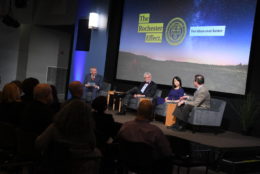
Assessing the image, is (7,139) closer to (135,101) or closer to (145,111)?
(145,111)

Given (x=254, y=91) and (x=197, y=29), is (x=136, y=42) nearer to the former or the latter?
(x=197, y=29)

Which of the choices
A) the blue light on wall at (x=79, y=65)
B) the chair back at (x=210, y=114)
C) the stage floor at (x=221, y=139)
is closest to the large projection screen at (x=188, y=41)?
the chair back at (x=210, y=114)

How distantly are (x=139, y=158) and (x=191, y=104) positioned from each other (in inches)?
150

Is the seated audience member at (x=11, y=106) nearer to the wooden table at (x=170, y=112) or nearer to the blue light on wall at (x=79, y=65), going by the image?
the wooden table at (x=170, y=112)

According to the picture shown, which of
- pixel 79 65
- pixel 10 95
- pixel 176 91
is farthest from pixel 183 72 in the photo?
pixel 10 95

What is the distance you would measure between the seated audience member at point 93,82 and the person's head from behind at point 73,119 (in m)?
6.34

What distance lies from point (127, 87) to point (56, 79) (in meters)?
5.00

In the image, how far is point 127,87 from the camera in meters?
9.83

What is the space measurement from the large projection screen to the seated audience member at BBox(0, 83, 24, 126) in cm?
464

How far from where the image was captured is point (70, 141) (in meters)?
3.09

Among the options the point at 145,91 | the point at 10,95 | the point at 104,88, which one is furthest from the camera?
the point at 104,88

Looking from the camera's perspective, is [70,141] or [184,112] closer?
[70,141]

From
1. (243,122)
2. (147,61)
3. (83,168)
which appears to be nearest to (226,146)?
(243,122)

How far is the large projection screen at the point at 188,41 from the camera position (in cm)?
729
